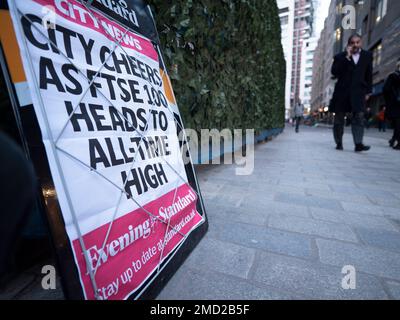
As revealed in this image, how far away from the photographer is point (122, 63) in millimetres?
1164

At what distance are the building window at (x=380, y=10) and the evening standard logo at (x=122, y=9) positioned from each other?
25.4 meters

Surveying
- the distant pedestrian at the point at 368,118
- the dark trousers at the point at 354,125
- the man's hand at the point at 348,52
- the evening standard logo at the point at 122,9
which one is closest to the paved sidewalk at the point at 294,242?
the evening standard logo at the point at 122,9

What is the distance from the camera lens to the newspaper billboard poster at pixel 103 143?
2.41 ft

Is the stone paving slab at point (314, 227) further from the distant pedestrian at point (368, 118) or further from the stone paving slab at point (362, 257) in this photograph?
the distant pedestrian at point (368, 118)

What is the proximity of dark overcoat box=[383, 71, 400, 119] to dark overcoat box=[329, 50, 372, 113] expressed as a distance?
123cm

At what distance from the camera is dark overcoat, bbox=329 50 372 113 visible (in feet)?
15.5

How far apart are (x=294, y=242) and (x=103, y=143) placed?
1.20 meters

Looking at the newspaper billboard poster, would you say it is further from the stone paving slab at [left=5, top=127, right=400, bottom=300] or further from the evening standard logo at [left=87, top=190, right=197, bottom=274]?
the stone paving slab at [left=5, top=127, right=400, bottom=300]

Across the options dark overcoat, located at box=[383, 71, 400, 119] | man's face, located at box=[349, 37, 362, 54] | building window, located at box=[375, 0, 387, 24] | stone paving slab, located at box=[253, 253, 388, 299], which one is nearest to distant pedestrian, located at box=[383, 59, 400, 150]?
dark overcoat, located at box=[383, 71, 400, 119]

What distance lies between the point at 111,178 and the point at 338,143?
6.14 m

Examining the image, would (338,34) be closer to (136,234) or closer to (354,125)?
(354,125)

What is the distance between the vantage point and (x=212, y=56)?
10.2 feet
